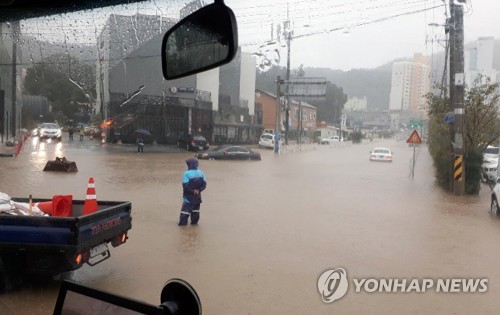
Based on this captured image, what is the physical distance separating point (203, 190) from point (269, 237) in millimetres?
2560

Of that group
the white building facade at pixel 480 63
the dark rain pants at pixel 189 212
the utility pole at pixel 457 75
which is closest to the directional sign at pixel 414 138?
the white building facade at pixel 480 63

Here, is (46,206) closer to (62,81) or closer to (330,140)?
(62,81)

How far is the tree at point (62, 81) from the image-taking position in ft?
→ 17.9

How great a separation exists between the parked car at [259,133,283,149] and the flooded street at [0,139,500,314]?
7.42 m

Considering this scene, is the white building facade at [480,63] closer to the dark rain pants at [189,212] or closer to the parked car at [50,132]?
the dark rain pants at [189,212]

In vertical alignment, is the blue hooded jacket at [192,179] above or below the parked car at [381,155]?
above

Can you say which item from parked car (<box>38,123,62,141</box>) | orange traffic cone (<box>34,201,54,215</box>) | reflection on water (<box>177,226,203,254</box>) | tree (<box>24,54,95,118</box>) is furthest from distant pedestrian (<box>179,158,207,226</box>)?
orange traffic cone (<box>34,201,54,215</box>)

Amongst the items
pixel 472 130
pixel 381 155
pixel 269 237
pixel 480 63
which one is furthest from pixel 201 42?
pixel 381 155

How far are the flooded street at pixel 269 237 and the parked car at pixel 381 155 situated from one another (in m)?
10.1

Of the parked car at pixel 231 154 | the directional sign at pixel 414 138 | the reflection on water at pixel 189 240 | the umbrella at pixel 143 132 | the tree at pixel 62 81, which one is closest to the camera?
the tree at pixel 62 81

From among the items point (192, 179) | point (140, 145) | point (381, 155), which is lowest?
point (381, 155)

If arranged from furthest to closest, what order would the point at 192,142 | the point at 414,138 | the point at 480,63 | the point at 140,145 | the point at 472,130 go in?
the point at 480,63 < the point at 414,138 < the point at 472,130 < the point at 192,142 < the point at 140,145

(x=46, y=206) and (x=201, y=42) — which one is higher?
(x=201, y=42)

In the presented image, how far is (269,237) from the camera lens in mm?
7816
